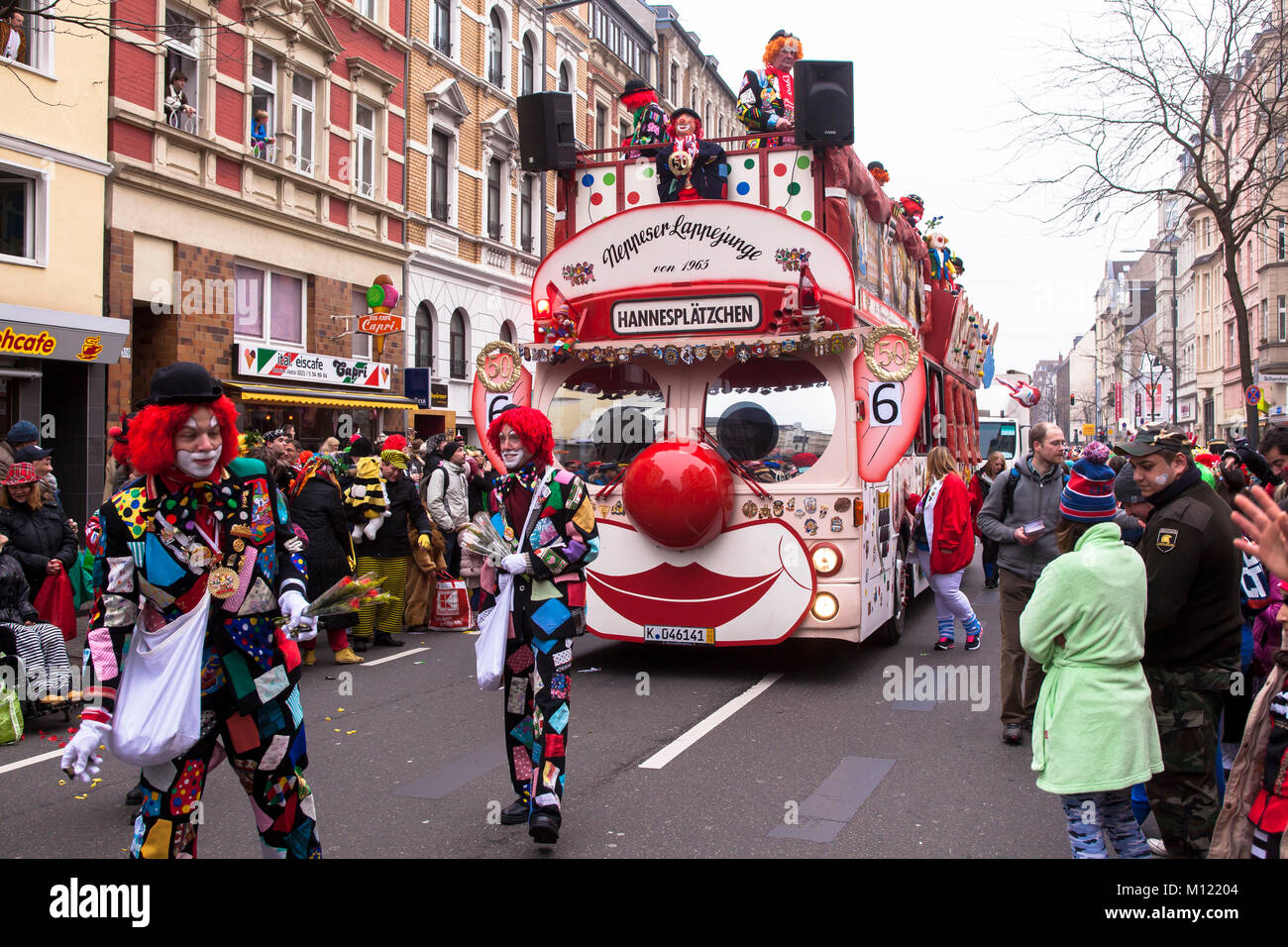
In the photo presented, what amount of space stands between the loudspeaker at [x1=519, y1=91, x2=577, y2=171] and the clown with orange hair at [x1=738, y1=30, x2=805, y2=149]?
1425mm

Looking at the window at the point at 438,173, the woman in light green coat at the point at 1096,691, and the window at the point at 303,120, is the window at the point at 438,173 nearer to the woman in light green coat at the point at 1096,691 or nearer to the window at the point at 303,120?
the window at the point at 303,120

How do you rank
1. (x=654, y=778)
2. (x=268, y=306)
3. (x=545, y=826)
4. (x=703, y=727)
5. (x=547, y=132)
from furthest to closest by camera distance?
1. (x=268, y=306)
2. (x=547, y=132)
3. (x=703, y=727)
4. (x=654, y=778)
5. (x=545, y=826)

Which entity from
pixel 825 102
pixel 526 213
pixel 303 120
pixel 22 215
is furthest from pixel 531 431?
pixel 526 213

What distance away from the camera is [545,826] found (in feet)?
14.6

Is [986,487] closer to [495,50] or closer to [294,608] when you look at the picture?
[294,608]

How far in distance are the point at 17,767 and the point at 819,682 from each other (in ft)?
16.7

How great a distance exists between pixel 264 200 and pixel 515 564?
17042 mm

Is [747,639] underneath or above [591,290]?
underneath

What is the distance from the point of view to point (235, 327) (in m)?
18.9

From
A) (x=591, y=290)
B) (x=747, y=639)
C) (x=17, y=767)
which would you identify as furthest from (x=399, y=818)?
(x=591, y=290)

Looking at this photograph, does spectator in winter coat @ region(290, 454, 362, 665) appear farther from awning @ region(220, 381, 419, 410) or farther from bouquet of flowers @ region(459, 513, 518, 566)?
awning @ region(220, 381, 419, 410)

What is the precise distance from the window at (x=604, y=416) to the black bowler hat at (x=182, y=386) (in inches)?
186

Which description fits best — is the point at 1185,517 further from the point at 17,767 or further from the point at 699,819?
the point at 17,767

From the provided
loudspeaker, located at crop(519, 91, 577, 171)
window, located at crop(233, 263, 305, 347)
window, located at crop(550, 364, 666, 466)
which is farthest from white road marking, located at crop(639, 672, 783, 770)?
window, located at crop(233, 263, 305, 347)
